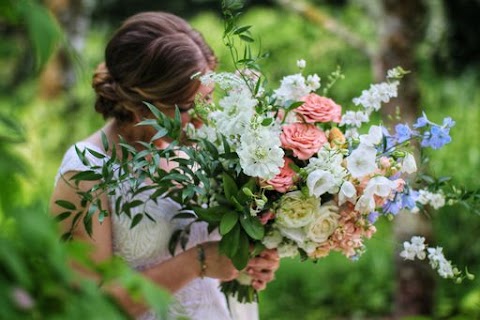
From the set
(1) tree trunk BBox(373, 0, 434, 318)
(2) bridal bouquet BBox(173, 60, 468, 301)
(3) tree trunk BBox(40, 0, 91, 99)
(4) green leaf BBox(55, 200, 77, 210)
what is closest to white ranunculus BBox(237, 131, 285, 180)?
(2) bridal bouquet BBox(173, 60, 468, 301)

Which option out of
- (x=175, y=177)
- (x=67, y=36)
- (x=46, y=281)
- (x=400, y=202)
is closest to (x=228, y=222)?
(x=175, y=177)

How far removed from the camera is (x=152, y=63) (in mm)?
2174

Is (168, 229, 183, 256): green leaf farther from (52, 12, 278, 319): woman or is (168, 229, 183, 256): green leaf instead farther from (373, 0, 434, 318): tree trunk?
(373, 0, 434, 318): tree trunk

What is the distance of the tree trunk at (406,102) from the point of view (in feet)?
14.6

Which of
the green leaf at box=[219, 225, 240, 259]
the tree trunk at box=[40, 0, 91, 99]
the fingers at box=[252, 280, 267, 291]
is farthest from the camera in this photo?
the tree trunk at box=[40, 0, 91, 99]

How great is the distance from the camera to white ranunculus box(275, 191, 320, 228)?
1.90 meters

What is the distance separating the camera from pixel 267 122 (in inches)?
71.5

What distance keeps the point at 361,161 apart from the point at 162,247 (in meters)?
0.74

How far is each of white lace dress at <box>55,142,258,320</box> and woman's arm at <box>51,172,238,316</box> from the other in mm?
49

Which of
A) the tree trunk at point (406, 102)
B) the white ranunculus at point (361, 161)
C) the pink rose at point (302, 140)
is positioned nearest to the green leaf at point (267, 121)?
the pink rose at point (302, 140)

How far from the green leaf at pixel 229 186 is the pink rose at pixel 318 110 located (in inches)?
10.2

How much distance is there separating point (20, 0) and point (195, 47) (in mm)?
1416

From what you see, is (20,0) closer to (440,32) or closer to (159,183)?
(159,183)

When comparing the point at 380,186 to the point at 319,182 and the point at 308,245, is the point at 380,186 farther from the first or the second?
the point at 308,245
